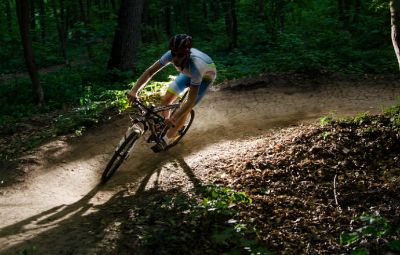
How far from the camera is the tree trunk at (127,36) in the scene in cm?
1416

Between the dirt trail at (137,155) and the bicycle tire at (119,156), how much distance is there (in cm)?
19

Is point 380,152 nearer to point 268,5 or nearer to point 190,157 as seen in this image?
point 190,157

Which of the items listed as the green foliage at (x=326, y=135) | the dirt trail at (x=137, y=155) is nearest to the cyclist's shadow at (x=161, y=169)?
the dirt trail at (x=137, y=155)

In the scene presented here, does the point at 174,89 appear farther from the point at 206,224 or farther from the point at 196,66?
the point at 206,224

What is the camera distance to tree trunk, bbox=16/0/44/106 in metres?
11.4

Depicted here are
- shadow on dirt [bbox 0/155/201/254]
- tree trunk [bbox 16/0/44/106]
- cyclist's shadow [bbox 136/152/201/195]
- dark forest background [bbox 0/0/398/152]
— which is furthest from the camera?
dark forest background [bbox 0/0/398/152]

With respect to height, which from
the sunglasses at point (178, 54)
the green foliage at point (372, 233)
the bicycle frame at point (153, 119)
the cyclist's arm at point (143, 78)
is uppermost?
the sunglasses at point (178, 54)

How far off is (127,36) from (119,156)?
791cm

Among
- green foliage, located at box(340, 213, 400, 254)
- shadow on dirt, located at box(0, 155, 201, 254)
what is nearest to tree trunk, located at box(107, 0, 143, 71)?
shadow on dirt, located at box(0, 155, 201, 254)

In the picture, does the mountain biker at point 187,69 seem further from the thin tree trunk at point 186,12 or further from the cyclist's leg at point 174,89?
A: the thin tree trunk at point 186,12

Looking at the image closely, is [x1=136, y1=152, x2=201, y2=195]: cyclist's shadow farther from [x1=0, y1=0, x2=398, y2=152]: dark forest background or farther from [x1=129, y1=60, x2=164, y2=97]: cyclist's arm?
[x1=0, y1=0, x2=398, y2=152]: dark forest background

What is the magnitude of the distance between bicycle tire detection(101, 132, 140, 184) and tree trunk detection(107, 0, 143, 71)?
7666 millimetres

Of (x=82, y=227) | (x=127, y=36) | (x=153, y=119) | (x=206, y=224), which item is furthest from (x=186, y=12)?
Result: (x=206, y=224)

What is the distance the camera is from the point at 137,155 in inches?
340
